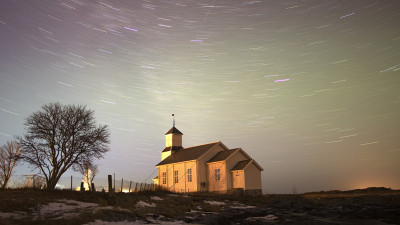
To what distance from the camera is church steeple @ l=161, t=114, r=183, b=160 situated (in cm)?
5760

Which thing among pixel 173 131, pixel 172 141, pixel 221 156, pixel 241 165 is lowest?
pixel 241 165

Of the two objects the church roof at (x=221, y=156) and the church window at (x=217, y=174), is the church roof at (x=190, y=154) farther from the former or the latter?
the church window at (x=217, y=174)

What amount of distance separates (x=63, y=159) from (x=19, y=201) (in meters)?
14.7

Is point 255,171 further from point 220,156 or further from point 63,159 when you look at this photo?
point 63,159

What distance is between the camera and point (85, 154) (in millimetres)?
36750

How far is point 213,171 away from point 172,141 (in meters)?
15.9

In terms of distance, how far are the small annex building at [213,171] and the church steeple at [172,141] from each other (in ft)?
19.3

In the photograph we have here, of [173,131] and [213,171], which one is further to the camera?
[173,131]

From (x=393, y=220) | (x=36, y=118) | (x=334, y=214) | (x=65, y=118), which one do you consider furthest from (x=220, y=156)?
(x=393, y=220)

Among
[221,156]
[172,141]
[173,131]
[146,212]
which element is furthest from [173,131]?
[146,212]

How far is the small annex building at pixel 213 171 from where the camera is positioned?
41781 mm

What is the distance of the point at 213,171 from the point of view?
1734 inches

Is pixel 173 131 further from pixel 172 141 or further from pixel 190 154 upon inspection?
pixel 190 154

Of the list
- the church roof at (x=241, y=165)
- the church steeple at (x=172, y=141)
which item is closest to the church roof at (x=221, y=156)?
the church roof at (x=241, y=165)
